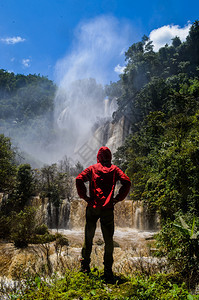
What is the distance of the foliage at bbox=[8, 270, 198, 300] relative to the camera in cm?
229

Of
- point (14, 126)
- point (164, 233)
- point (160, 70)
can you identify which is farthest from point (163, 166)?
point (14, 126)

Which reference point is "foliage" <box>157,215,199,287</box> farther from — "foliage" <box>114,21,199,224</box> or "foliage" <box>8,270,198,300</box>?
"foliage" <box>114,21,199,224</box>

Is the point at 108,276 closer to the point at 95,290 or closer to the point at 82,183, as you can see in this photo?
the point at 95,290

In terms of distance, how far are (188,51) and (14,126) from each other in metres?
41.0

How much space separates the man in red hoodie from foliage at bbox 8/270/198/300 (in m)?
0.22

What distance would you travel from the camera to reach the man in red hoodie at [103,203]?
117 inches

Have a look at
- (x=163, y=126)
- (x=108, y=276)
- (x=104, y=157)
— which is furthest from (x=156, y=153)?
(x=108, y=276)

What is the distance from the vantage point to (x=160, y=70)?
33844 millimetres

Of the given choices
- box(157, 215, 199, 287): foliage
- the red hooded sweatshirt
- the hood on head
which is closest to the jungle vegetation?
box(157, 215, 199, 287): foliage

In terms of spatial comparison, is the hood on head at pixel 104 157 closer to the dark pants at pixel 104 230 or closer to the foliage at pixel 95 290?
the dark pants at pixel 104 230

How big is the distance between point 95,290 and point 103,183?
4.36 feet

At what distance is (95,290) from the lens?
97.0 inches

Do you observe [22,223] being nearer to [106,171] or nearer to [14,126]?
[106,171]

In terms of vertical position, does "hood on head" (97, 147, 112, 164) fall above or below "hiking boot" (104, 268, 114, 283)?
above
